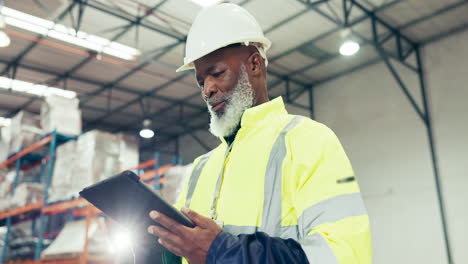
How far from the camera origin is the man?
3.78 feet

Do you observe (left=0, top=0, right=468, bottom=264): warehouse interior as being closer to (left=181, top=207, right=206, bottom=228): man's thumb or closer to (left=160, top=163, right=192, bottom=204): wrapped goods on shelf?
(left=160, top=163, right=192, bottom=204): wrapped goods on shelf

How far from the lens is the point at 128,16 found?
32.7 ft

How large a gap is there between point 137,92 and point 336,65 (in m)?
7.22

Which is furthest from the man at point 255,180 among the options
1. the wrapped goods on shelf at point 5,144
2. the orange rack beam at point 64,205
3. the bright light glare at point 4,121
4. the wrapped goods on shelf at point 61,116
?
the bright light glare at point 4,121

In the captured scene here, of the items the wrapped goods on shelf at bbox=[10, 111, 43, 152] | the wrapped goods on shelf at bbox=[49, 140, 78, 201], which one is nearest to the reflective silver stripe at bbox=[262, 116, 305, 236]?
the wrapped goods on shelf at bbox=[49, 140, 78, 201]

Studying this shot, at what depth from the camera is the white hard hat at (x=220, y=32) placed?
1.81 metres

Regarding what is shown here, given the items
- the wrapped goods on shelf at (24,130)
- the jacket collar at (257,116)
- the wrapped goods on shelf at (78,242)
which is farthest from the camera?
the wrapped goods on shelf at (24,130)

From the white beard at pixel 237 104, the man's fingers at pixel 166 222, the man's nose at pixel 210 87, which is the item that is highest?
the man's nose at pixel 210 87

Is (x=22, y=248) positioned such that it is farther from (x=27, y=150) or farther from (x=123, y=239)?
(x=123, y=239)

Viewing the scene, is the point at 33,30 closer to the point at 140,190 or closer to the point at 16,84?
the point at 16,84

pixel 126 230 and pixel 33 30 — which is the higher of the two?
pixel 33 30

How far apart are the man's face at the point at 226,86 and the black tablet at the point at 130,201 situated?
670mm

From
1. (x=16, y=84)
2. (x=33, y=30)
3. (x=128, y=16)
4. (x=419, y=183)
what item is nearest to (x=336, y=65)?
(x=419, y=183)

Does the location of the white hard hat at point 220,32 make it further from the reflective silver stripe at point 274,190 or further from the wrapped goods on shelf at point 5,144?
the wrapped goods on shelf at point 5,144
